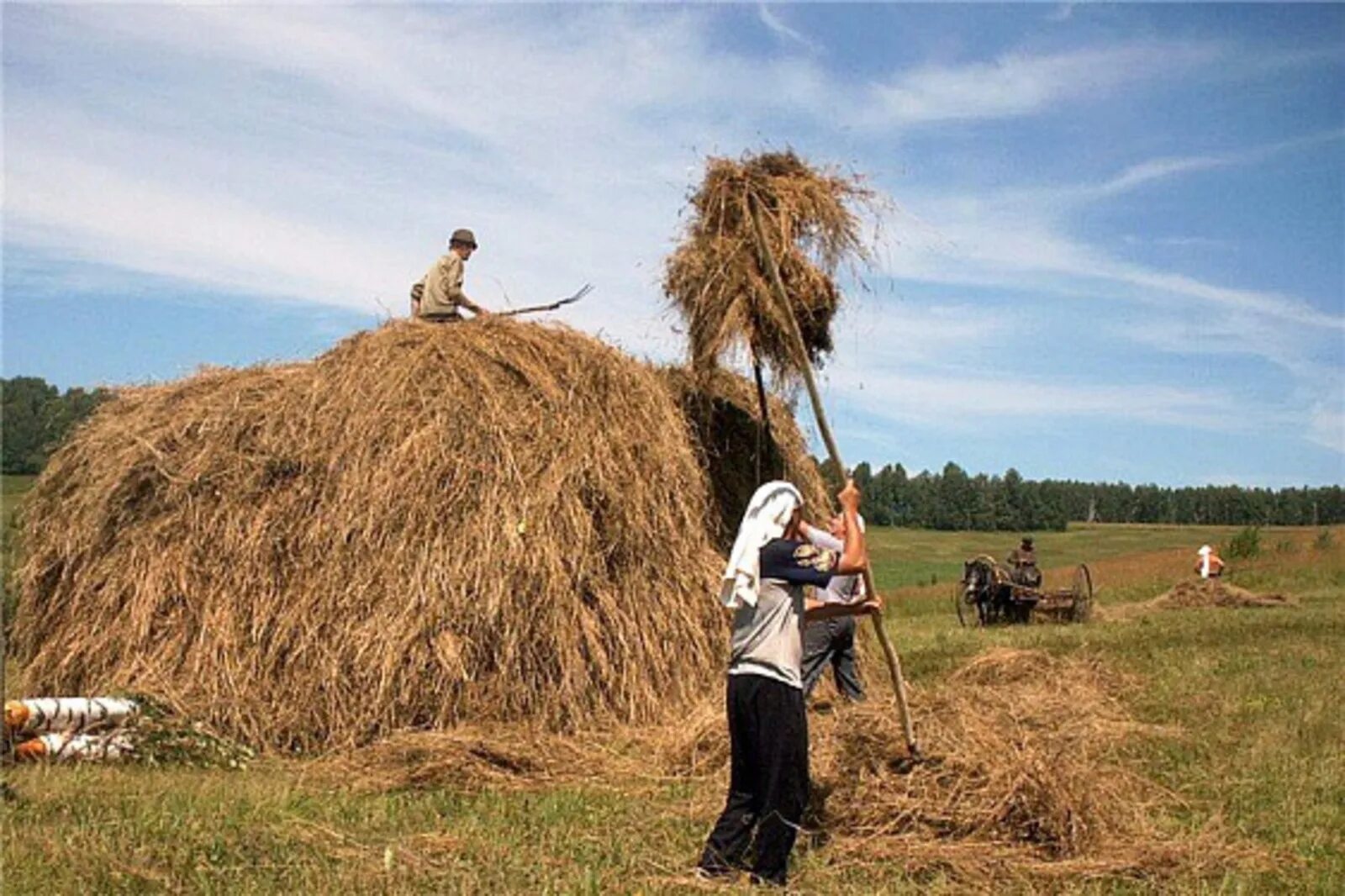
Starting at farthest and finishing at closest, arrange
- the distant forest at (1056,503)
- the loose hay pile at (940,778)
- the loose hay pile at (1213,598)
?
the distant forest at (1056,503)
the loose hay pile at (1213,598)
the loose hay pile at (940,778)

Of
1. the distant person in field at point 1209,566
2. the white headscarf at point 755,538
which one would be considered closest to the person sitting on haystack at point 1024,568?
the distant person in field at point 1209,566

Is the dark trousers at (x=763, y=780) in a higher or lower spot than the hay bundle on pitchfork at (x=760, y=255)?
lower

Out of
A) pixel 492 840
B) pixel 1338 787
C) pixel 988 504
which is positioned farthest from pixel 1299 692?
pixel 988 504

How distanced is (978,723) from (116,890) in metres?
4.49

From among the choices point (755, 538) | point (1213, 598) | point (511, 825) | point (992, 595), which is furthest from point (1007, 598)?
point (755, 538)

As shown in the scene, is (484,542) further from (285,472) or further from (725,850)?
(725,850)

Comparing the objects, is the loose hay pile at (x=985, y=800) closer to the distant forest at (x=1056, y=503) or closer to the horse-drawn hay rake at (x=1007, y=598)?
the horse-drawn hay rake at (x=1007, y=598)

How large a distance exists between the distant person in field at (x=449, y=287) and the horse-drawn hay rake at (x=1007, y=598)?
13.6 metres

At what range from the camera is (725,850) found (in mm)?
6145

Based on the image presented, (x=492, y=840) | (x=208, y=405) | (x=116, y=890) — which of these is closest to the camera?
(x=116, y=890)

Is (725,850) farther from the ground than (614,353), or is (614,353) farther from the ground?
(614,353)

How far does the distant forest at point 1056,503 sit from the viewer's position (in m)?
100

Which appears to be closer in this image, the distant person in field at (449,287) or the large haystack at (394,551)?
the large haystack at (394,551)

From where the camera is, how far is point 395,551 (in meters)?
10.1
